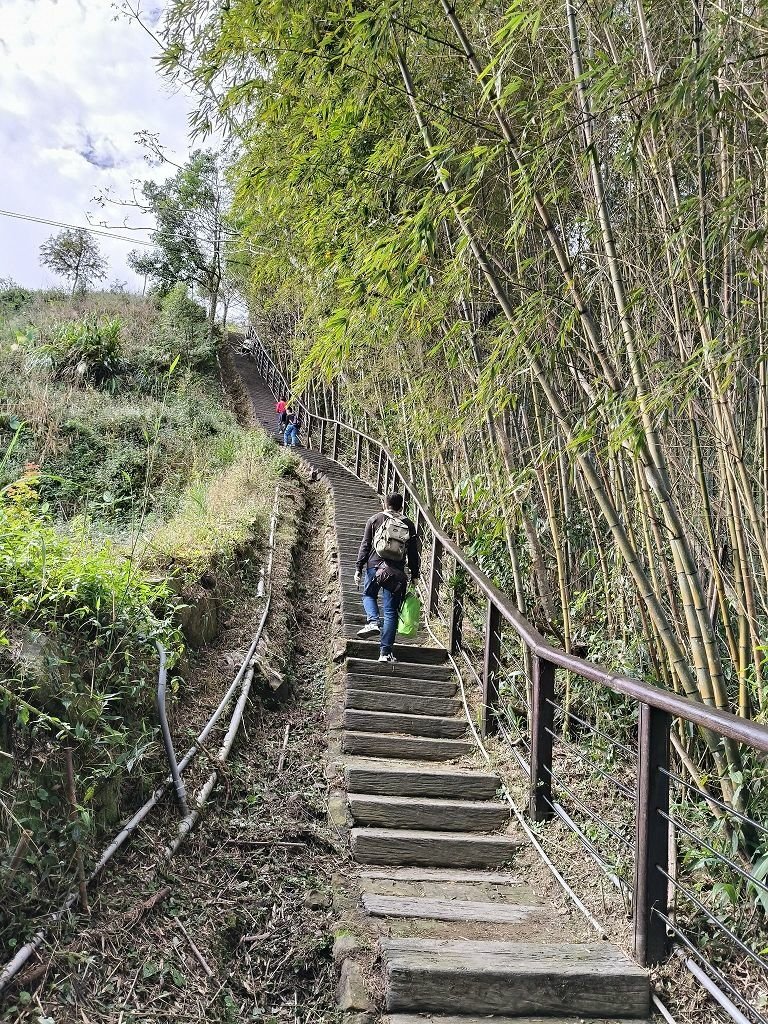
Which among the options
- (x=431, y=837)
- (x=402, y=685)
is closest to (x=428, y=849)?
(x=431, y=837)

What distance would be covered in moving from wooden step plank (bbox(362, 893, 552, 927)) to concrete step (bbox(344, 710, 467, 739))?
1570 mm

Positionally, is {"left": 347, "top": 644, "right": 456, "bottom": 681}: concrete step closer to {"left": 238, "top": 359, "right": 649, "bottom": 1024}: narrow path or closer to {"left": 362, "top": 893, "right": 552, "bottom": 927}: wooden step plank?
{"left": 238, "top": 359, "right": 649, "bottom": 1024}: narrow path

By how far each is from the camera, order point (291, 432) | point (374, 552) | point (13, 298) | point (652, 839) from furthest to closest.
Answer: point (13, 298) < point (291, 432) < point (374, 552) < point (652, 839)

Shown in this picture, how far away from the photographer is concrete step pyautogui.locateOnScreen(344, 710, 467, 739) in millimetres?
4430

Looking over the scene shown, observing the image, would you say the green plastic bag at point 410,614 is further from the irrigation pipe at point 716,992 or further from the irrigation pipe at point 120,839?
the irrigation pipe at point 716,992

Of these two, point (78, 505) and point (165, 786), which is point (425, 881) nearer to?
point (165, 786)

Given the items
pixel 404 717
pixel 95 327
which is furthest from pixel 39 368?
pixel 404 717

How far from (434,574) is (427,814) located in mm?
2927

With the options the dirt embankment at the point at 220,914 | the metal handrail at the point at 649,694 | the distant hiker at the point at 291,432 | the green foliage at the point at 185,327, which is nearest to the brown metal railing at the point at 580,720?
the metal handrail at the point at 649,694

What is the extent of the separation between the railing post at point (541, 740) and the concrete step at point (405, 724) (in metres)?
1.18

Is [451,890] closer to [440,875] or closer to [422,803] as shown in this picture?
[440,875]

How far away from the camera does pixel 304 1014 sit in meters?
2.32

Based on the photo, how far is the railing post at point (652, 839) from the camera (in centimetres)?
226

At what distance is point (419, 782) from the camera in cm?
382
